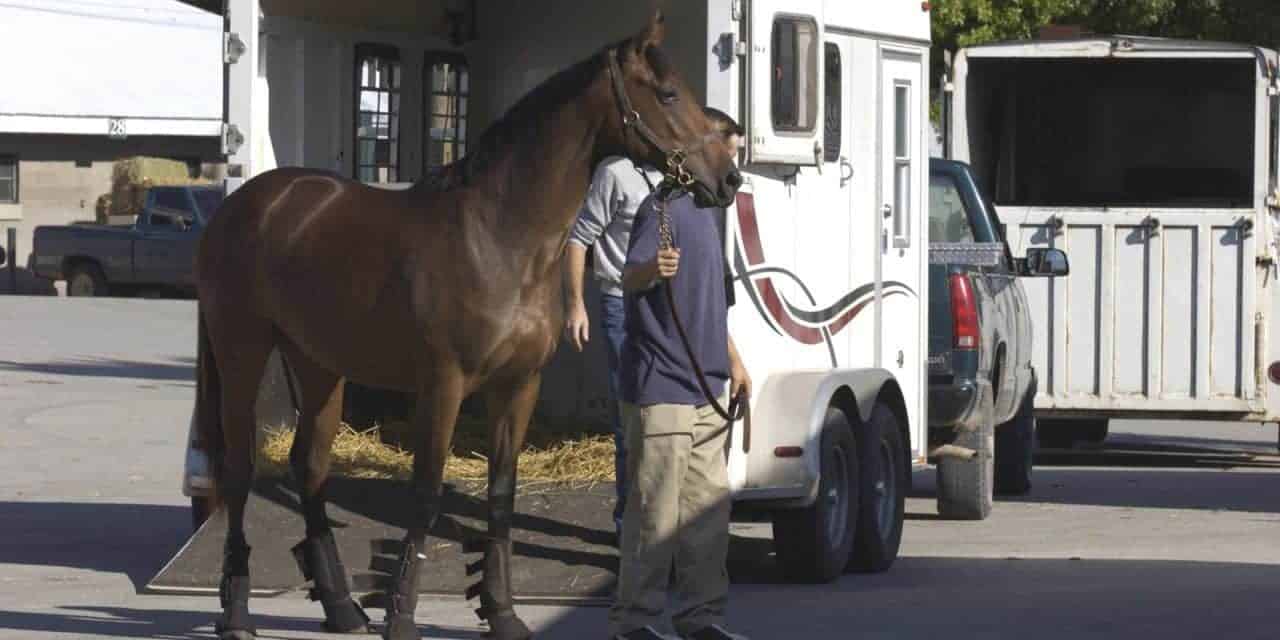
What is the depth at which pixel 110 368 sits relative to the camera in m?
25.2

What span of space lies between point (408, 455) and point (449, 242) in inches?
117

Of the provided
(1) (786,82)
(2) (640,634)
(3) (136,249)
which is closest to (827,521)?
(1) (786,82)

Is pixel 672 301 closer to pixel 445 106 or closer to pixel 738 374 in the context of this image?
pixel 738 374

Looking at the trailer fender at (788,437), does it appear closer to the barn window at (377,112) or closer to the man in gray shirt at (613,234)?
the man in gray shirt at (613,234)

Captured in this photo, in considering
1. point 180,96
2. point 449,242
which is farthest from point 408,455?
point 180,96

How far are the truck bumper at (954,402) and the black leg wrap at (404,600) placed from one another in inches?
204

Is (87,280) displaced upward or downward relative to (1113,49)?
downward

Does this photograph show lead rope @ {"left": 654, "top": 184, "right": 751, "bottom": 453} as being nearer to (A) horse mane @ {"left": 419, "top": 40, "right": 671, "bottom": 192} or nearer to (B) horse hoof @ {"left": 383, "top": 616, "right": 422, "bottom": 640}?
(A) horse mane @ {"left": 419, "top": 40, "right": 671, "bottom": 192}

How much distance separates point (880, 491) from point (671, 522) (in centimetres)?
324

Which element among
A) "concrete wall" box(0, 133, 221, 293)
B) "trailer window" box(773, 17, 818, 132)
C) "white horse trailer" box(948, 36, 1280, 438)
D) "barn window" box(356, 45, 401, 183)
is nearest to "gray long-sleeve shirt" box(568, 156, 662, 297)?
"trailer window" box(773, 17, 818, 132)

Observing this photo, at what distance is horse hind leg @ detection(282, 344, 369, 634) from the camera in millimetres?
9383

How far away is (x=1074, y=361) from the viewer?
16.9m

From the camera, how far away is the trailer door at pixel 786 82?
10.3 meters

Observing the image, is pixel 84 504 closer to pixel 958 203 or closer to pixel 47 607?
pixel 47 607
